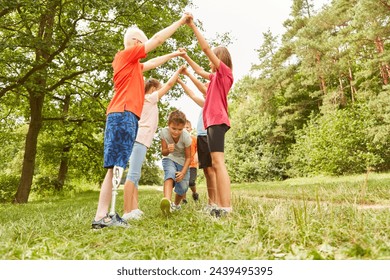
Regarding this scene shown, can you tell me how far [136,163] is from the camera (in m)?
4.57

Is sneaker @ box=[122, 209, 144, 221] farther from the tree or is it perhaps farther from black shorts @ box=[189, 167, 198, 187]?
the tree

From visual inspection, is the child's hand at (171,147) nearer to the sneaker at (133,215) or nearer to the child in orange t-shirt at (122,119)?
the sneaker at (133,215)

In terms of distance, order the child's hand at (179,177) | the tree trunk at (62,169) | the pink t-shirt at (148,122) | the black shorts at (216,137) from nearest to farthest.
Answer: the black shorts at (216,137) → the pink t-shirt at (148,122) → the child's hand at (179,177) → the tree trunk at (62,169)

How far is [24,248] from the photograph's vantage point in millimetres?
2514

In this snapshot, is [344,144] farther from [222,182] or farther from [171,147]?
[222,182]

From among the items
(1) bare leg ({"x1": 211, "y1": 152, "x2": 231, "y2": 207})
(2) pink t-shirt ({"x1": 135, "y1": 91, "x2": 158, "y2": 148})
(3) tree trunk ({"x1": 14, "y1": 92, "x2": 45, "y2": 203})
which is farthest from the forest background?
(2) pink t-shirt ({"x1": 135, "y1": 91, "x2": 158, "y2": 148})

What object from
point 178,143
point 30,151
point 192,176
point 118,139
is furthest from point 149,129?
point 30,151

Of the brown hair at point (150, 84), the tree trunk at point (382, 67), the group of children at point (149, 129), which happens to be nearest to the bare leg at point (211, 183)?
the group of children at point (149, 129)

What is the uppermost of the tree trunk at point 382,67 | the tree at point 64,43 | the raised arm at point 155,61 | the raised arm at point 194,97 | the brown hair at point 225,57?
the tree trunk at point 382,67

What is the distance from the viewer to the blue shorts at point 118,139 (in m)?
3.64

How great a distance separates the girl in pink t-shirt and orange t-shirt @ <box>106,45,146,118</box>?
781mm

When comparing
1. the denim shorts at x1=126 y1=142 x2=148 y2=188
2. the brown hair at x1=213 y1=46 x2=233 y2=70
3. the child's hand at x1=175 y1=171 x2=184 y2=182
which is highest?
the brown hair at x1=213 y1=46 x2=233 y2=70

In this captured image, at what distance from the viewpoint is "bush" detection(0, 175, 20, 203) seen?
21.2 meters

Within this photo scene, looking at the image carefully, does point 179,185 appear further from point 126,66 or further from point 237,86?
point 237,86
